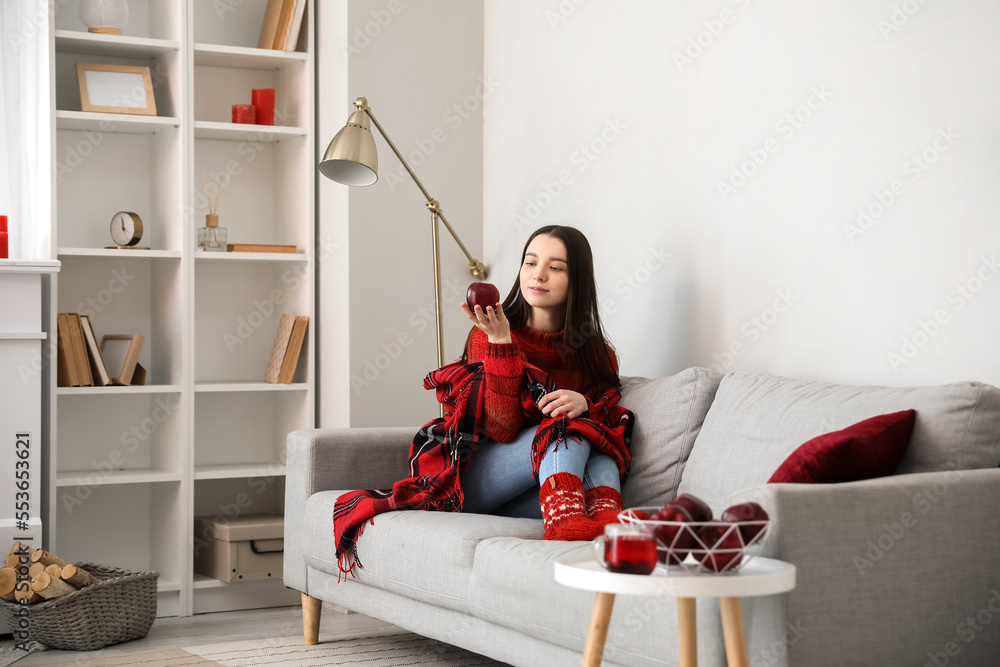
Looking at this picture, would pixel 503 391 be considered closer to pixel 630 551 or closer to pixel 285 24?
pixel 630 551

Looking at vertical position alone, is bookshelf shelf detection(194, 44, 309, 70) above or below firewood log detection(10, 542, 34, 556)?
above

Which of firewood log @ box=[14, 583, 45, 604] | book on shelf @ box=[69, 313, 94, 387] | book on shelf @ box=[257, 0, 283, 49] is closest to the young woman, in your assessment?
firewood log @ box=[14, 583, 45, 604]

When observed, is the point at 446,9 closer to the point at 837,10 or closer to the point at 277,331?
the point at 277,331

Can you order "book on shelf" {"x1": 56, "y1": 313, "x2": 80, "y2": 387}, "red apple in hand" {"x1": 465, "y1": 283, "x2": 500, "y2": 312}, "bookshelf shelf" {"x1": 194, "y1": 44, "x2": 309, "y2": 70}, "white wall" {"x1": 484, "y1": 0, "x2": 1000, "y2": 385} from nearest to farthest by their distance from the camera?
"white wall" {"x1": 484, "y1": 0, "x2": 1000, "y2": 385} < "red apple in hand" {"x1": 465, "y1": 283, "x2": 500, "y2": 312} < "book on shelf" {"x1": 56, "y1": 313, "x2": 80, "y2": 387} < "bookshelf shelf" {"x1": 194, "y1": 44, "x2": 309, "y2": 70}

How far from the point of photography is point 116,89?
354 centimetres

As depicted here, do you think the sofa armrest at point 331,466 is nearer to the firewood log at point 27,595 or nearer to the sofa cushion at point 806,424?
the firewood log at point 27,595

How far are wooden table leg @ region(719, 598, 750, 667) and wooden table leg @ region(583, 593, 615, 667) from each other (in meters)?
0.17

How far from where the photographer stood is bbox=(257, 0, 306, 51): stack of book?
3.71m

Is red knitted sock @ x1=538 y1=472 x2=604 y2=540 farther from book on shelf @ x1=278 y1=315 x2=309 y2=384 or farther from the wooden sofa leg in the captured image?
book on shelf @ x1=278 y1=315 x2=309 y2=384

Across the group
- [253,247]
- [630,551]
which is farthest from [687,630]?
[253,247]

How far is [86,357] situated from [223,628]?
3.26 feet

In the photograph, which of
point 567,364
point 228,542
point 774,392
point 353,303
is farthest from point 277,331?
point 774,392

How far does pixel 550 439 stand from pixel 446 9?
199cm

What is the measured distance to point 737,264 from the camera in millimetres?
2672
